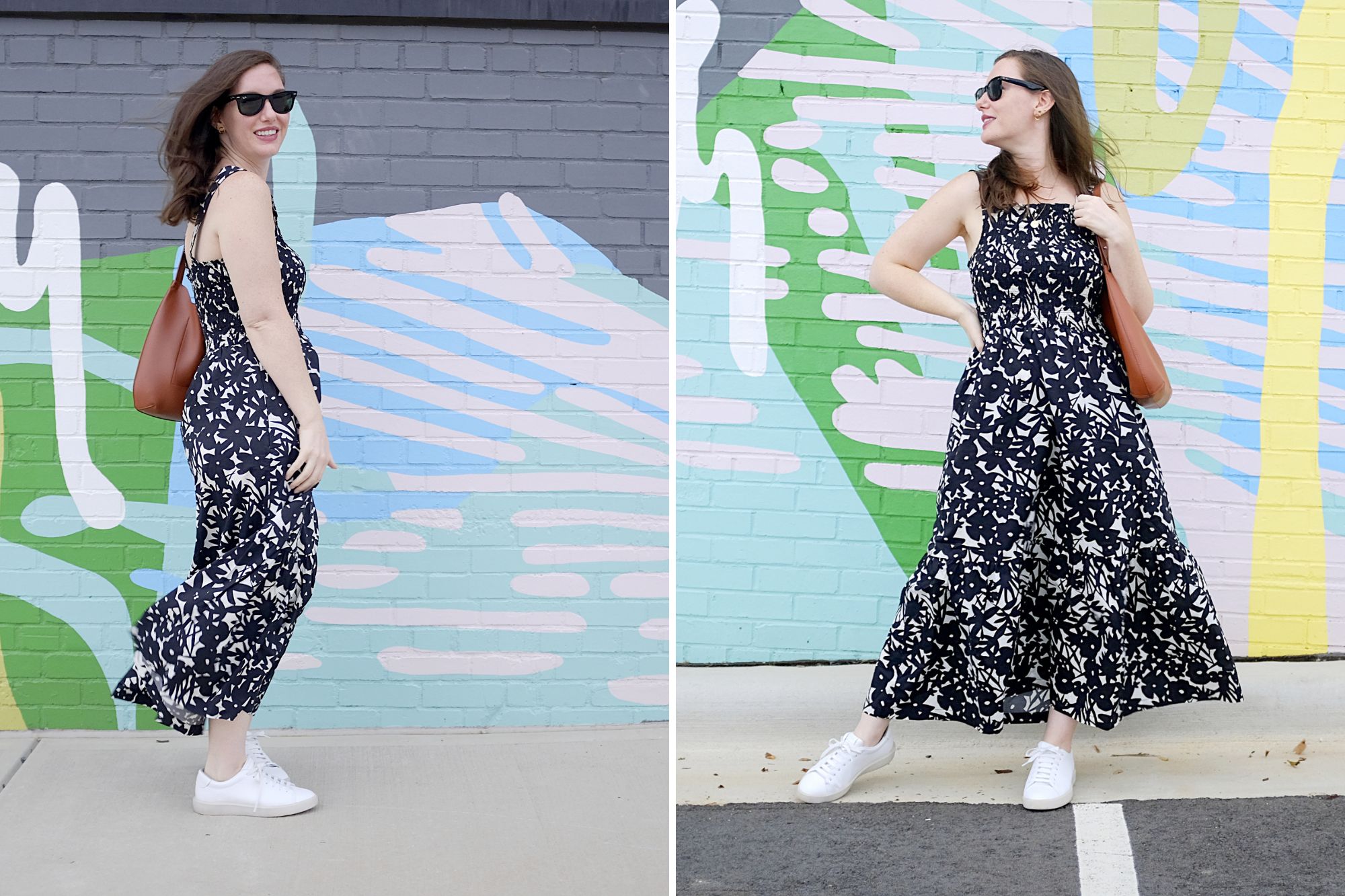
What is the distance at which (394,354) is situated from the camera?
4152 millimetres

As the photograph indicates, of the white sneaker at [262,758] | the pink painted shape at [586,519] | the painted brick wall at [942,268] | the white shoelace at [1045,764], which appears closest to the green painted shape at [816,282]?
the painted brick wall at [942,268]

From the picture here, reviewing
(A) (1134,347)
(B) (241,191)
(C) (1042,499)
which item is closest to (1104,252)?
(A) (1134,347)

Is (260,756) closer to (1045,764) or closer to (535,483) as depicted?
(535,483)

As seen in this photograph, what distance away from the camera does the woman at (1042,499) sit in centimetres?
346

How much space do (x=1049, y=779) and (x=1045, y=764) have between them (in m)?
0.05

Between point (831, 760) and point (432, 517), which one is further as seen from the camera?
point (432, 517)

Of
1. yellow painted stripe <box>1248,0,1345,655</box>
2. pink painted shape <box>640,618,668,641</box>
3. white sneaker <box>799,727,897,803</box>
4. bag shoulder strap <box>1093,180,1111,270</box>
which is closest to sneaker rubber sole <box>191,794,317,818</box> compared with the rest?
pink painted shape <box>640,618,668,641</box>

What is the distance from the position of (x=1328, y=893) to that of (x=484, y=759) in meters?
2.35

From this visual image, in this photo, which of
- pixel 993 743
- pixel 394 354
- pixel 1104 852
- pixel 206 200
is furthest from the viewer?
pixel 394 354

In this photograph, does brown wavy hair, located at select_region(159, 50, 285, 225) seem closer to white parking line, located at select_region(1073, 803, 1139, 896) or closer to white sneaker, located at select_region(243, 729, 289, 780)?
white sneaker, located at select_region(243, 729, 289, 780)

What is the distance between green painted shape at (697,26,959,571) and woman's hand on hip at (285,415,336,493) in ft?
4.95

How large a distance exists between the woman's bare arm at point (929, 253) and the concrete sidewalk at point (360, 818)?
160 cm

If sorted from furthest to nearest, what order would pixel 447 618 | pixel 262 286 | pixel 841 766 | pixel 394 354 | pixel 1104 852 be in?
1. pixel 447 618
2. pixel 394 354
3. pixel 841 766
4. pixel 262 286
5. pixel 1104 852

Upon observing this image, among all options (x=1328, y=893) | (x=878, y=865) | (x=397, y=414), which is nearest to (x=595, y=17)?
(x=397, y=414)
